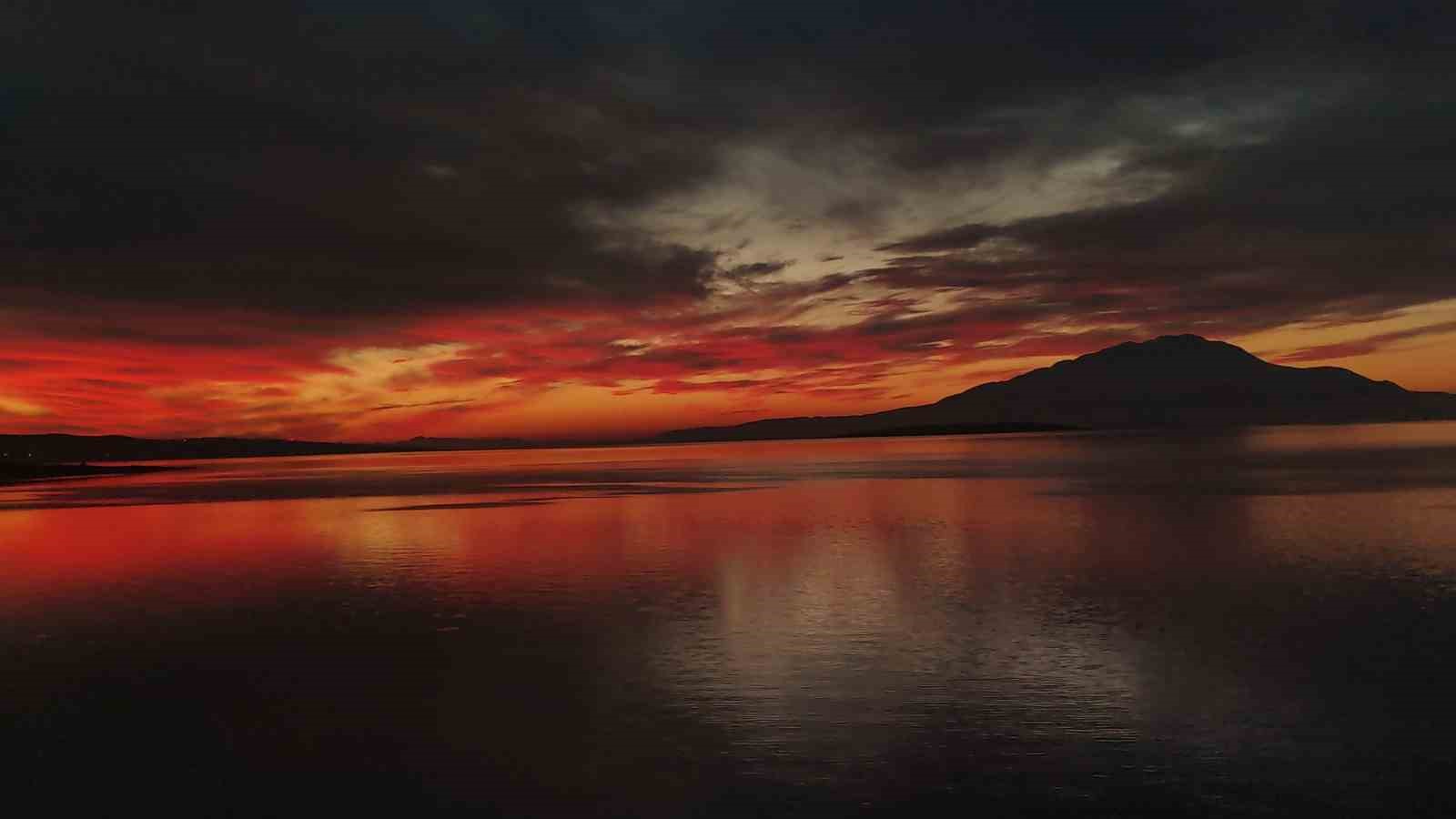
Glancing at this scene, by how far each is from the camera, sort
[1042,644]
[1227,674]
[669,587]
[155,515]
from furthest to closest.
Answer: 1. [155,515]
2. [669,587]
3. [1042,644]
4. [1227,674]

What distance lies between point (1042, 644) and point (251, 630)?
61.8ft

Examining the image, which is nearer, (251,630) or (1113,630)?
(1113,630)

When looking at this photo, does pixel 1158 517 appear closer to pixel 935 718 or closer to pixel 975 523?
pixel 975 523

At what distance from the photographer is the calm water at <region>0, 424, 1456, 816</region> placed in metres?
13.3

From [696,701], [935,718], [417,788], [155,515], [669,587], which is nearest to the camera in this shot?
[417,788]

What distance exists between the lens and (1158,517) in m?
46.3

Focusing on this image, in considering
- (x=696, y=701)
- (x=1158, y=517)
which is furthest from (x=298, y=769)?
(x=1158, y=517)

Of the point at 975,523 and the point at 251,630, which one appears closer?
the point at 251,630

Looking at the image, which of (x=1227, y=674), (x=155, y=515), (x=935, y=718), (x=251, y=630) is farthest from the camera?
(x=155, y=515)

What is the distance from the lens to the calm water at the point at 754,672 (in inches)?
524

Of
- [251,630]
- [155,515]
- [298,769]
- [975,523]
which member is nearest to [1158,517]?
[975,523]

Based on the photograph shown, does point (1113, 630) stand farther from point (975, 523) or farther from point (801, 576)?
point (975, 523)

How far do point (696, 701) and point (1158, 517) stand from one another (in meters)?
35.8

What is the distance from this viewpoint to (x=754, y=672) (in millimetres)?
19000
